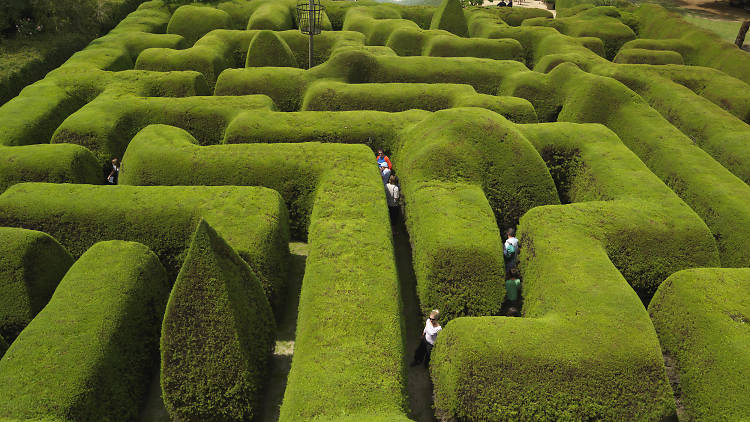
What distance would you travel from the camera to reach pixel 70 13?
29609 mm

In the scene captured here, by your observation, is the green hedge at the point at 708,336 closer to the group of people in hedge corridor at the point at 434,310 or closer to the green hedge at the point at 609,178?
the green hedge at the point at 609,178

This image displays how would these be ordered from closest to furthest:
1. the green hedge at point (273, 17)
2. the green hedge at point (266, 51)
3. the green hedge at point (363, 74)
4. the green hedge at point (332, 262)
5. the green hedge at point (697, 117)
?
the green hedge at point (332, 262), the green hedge at point (697, 117), the green hedge at point (363, 74), the green hedge at point (266, 51), the green hedge at point (273, 17)

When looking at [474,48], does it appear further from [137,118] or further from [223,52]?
[137,118]

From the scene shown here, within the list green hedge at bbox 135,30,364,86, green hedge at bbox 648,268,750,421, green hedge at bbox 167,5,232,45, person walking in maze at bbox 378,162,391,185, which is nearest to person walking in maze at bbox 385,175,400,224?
person walking in maze at bbox 378,162,391,185

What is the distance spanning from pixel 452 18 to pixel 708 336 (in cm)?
2828

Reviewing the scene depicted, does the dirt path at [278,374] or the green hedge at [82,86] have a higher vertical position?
the green hedge at [82,86]

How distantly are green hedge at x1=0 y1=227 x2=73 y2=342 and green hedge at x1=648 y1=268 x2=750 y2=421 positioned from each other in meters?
14.7

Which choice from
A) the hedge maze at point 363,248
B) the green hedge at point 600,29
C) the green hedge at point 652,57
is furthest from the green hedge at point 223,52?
the green hedge at point 652,57

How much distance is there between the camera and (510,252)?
41.9ft

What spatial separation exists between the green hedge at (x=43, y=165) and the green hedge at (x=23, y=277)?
4547 mm

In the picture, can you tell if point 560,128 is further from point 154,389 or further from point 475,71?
point 154,389

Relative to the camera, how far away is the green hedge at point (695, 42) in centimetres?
2653

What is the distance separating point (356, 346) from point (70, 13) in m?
32.7

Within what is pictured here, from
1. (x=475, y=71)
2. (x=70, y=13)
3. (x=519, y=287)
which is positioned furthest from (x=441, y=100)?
(x=70, y=13)
